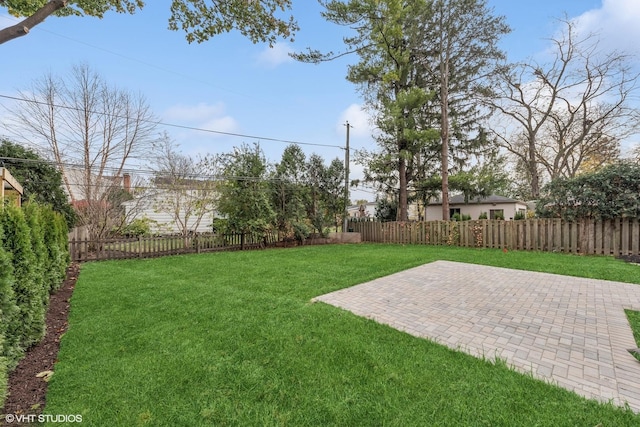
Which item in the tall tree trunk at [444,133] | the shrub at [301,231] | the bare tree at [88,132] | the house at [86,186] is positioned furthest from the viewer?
the tall tree trunk at [444,133]

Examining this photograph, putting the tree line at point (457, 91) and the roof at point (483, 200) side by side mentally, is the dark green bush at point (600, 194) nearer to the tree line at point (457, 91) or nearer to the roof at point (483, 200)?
the tree line at point (457, 91)

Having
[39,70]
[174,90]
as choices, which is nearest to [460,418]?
[174,90]

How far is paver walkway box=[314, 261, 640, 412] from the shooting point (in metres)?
2.31

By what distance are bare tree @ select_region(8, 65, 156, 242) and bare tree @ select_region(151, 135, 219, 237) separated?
163 cm

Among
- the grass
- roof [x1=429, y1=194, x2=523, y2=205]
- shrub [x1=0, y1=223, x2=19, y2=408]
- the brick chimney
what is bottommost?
the grass

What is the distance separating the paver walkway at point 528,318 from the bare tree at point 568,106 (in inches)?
532

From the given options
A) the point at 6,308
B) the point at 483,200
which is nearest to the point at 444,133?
the point at 483,200

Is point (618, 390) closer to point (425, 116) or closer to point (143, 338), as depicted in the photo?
point (143, 338)

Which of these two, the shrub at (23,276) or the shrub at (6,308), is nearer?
the shrub at (6,308)

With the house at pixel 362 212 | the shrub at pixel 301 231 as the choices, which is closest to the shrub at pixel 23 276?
the shrub at pixel 301 231

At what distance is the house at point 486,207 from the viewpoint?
19.4 metres

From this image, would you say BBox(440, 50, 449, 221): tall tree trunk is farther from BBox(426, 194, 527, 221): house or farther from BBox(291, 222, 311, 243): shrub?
BBox(426, 194, 527, 221): house

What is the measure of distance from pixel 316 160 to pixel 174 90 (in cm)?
634

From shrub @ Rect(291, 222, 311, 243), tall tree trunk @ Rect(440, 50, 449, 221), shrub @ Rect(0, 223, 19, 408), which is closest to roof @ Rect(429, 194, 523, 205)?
tall tree trunk @ Rect(440, 50, 449, 221)
